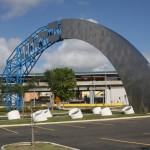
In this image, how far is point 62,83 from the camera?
207ft

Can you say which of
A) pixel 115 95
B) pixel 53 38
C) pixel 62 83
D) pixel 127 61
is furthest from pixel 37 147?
pixel 115 95

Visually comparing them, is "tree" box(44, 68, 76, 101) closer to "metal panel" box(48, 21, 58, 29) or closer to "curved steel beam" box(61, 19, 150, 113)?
"metal panel" box(48, 21, 58, 29)

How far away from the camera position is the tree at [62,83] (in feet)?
206

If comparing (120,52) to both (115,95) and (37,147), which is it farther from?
(115,95)

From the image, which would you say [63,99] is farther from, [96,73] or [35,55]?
[96,73]

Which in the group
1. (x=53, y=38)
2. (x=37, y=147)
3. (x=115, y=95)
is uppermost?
(x=53, y=38)

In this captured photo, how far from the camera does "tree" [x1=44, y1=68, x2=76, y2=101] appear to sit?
6288 cm

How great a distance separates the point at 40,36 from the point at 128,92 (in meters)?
18.2

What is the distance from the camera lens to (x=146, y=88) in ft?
108

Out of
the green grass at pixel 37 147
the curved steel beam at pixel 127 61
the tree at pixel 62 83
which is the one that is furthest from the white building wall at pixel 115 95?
Answer: the green grass at pixel 37 147

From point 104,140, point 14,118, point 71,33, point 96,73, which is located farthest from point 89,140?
point 96,73

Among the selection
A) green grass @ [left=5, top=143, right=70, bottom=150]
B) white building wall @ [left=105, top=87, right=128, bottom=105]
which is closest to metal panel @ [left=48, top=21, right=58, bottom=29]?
green grass @ [left=5, top=143, right=70, bottom=150]

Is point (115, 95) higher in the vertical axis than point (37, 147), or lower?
higher

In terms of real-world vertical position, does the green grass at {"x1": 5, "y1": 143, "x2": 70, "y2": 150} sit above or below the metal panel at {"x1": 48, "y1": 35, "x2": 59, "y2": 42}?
below
